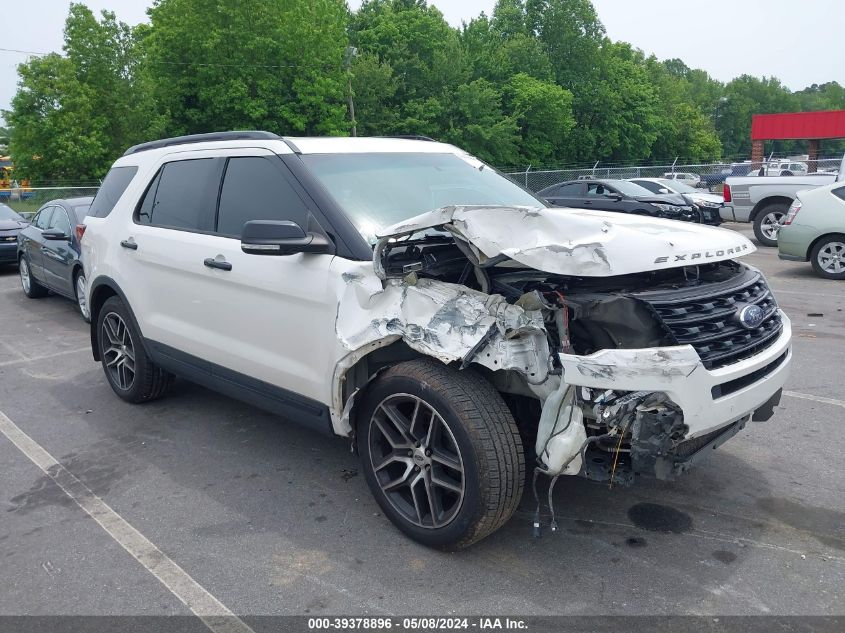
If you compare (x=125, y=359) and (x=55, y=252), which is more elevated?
(x=55, y=252)

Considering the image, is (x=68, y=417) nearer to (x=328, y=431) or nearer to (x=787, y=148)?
(x=328, y=431)

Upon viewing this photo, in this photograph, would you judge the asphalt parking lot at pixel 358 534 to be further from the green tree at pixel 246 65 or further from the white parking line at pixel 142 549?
the green tree at pixel 246 65

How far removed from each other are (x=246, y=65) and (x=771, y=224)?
30.3 meters

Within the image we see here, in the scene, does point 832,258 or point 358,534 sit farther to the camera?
point 832,258

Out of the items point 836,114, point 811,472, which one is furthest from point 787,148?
point 811,472

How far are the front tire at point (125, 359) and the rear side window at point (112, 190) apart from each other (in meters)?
0.71

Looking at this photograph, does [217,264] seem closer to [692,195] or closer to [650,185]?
[650,185]

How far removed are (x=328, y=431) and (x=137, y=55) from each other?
40.4 meters

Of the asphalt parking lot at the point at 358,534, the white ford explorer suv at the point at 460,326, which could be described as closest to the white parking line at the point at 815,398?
the asphalt parking lot at the point at 358,534

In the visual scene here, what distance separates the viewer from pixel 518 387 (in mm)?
3150

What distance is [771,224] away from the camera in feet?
47.0

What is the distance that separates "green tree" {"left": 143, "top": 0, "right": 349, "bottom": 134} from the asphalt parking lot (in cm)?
3503

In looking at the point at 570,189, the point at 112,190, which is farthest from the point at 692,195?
the point at 112,190

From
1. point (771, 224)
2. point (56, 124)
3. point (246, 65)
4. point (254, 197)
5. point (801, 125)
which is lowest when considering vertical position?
point (771, 224)
